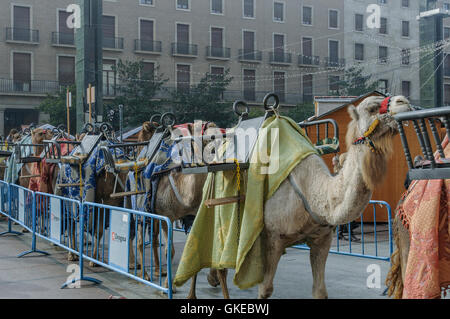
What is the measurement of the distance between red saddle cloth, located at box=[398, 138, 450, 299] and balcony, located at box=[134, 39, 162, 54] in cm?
3601

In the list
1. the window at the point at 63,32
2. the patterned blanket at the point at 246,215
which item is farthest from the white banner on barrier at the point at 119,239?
the window at the point at 63,32

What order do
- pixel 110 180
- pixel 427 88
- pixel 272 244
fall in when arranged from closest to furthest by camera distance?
pixel 272 244, pixel 110 180, pixel 427 88

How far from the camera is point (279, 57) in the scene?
137 feet

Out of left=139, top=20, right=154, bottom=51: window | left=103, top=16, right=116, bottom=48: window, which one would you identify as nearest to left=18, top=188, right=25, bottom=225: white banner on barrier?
left=103, top=16, right=116, bottom=48: window

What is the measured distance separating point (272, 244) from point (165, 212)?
262cm

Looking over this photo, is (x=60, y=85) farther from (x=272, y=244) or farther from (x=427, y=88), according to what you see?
(x=272, y=244)

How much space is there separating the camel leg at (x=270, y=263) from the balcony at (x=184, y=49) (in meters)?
35.4

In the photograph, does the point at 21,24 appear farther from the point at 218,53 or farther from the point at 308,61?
the point at 308,61

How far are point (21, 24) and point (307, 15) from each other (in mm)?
21204

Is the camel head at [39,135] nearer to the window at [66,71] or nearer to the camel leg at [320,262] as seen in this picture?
the camel leg at [320,262]

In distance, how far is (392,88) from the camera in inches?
1618

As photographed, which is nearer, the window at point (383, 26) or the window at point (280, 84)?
the window at point (383, 26)

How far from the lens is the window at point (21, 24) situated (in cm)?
3531

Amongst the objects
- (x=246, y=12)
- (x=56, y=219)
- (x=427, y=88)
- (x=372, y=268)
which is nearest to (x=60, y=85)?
(x=246, y=12)
